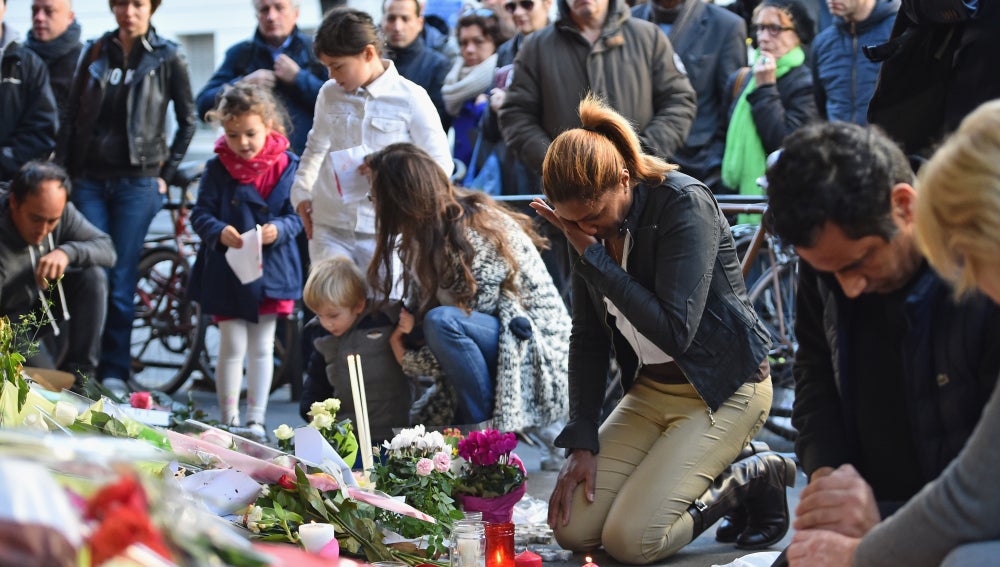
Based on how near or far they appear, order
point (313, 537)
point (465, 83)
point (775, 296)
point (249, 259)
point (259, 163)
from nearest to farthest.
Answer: point (313, 537)
point (775, 296)
point (249, 259)
point (259, 163)
point (465, 83)

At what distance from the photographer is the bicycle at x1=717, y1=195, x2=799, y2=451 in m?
5.38

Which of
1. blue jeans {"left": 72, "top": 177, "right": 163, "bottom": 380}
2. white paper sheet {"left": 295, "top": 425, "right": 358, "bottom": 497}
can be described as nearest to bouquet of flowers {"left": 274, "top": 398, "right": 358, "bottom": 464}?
white paper sheet {"left": 295, "top": 425, "right": 358, "bottom": 497}

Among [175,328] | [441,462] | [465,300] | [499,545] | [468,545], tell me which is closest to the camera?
[468,545]

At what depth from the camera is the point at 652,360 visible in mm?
3887

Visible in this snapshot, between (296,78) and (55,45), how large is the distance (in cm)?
188

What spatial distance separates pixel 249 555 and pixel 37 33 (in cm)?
697

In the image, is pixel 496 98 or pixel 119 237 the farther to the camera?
pixel 119 237

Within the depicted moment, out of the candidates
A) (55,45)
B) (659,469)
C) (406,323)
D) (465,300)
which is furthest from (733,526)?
(55,45)

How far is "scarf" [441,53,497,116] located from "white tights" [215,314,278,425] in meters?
1.73

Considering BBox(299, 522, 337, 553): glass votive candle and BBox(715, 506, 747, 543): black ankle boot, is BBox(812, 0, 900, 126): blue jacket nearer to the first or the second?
BBox(715, 506, 747, 543): black ankle boot

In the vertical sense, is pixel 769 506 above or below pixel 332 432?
below

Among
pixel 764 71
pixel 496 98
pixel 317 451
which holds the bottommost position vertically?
pixel 317 451

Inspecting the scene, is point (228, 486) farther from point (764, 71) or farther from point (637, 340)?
point (764, 71)

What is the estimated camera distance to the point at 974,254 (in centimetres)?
183
